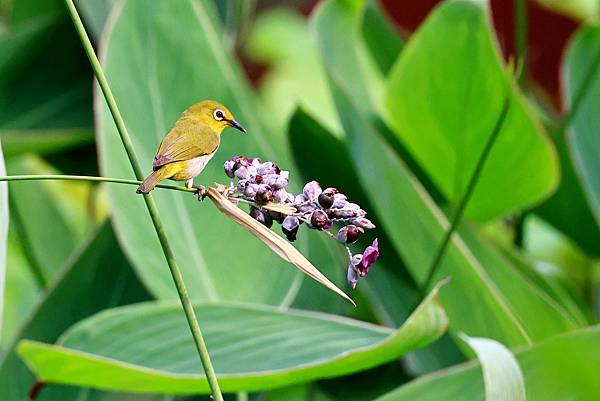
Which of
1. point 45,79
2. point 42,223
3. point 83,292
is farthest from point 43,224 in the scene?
point 83,292

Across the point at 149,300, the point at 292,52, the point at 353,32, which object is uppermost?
the point at 353,32

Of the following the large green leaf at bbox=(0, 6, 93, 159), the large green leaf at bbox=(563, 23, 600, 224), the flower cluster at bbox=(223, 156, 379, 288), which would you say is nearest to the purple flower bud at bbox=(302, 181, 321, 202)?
the flower cluster at bbox=(223, 156, 379, 288)

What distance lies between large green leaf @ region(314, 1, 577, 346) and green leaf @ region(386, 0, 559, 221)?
7cm

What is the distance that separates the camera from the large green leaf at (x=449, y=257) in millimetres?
528

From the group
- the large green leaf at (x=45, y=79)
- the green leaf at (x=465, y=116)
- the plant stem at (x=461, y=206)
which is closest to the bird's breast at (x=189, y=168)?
the plant stem at (x=461, y=206)

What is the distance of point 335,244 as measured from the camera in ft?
2.12

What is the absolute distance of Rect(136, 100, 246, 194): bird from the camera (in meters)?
0.29

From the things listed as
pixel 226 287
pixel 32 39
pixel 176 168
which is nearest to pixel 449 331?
pixel 226 287

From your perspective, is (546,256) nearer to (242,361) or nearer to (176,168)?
(242,361)

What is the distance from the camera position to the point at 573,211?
29.8 inches

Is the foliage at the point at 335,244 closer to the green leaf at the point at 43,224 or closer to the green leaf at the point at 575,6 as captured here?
the green leaf at the point at 43,224

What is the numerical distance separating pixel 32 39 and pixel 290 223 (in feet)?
2.10

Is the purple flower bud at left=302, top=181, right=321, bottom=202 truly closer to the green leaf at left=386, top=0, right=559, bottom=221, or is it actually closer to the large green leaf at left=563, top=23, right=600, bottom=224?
the green leaf at left=386, top=0, right=559, bottom=221

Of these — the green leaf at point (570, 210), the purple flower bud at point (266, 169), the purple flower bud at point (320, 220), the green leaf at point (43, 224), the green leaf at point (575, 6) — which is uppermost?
the purple flower bud at point (266, 169)
